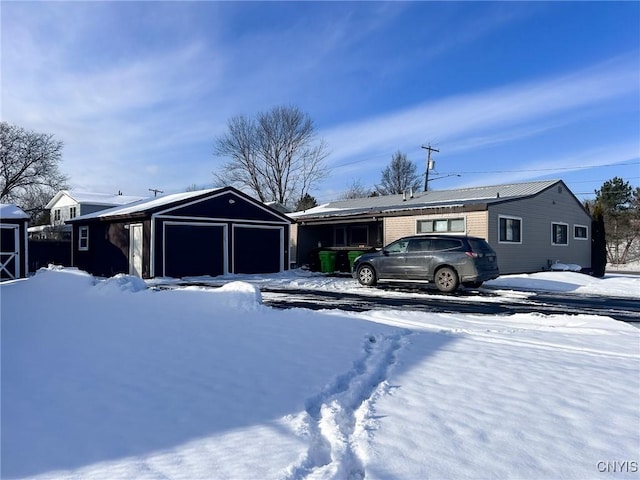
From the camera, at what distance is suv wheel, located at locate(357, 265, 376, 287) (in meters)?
15.2

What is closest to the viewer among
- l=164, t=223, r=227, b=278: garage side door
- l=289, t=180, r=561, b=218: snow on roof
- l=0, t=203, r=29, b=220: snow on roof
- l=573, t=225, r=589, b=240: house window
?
l=0, t=203, r=29, b=220: snow on roof

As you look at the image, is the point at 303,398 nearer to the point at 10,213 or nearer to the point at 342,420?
Result: the point at 342,420

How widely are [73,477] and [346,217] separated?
20.3m

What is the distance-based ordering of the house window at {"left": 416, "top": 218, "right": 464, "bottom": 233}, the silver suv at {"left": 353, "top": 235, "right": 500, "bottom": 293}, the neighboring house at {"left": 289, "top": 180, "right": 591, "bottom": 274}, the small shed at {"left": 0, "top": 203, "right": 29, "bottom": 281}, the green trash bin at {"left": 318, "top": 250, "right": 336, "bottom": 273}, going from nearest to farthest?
the silver suv at {"left": 353, "top": 235, "right": 500, "bottom": 293}
the small shed at {"left": 0, "top": 203, "right": 29, "bottom": 281}
the neighboring house at {"left": 289, "top": 180, "right": 591, "bottom": 274}
the house window at {"left": 416, "top": 218, "right": 464, "bottom": 233}
the green trash bin at {"left": 318, "top": 250, "right": 336, "bottom": 273}

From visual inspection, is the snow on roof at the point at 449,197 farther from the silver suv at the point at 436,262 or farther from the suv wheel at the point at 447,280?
the suv wheel at the point at 447,280

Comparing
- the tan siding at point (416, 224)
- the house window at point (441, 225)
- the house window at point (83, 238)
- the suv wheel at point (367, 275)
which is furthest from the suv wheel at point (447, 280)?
the house window at point (83, 238)

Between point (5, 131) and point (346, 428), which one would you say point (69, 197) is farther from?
point (346, 428)

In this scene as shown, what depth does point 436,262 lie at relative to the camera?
45.1ft

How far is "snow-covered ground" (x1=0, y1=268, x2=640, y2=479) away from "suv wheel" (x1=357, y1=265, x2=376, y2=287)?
26.1 ft

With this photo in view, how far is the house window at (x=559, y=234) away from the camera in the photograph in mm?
22672

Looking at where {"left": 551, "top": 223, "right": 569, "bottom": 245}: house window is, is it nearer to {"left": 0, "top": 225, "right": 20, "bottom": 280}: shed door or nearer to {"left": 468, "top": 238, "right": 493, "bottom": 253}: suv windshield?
{"left": 468, "top": 238, "right": 493, "bottom": 253}: suv windshield

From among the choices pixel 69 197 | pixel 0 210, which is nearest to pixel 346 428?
pixel 0 210

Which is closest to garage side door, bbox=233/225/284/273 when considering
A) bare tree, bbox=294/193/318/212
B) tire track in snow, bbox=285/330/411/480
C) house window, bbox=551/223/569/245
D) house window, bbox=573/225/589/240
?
house window, bbox=551/223/569/245

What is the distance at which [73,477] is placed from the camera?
2580 millimetres
